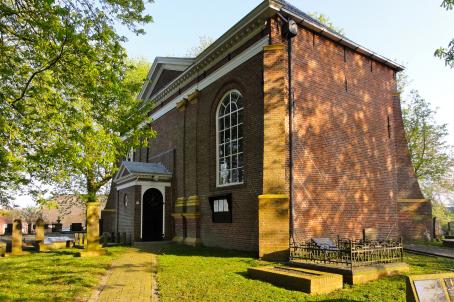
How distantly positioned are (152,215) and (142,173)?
2.42 m

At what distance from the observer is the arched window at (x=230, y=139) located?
16.0m

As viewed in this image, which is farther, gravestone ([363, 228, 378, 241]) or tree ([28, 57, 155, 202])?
gravestone ([363, 228, 378, 241])

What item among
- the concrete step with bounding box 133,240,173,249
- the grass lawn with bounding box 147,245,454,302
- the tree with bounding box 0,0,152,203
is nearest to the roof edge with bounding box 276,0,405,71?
the tree with bounding box 0,0,152,203

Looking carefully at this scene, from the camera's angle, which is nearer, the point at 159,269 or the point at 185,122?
the point at 159,269

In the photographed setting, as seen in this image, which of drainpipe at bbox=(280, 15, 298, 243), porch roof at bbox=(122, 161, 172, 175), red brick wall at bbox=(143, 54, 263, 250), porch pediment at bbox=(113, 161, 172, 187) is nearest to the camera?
drainpipe at bbox=(280, 15, 298, 243)

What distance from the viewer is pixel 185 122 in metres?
20.4

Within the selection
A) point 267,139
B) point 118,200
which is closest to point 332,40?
point 267,139

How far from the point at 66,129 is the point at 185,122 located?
10.7 metres

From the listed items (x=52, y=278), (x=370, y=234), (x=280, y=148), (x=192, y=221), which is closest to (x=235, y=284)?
(x=52, y=278)

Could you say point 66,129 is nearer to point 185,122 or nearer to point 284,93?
point 284,93

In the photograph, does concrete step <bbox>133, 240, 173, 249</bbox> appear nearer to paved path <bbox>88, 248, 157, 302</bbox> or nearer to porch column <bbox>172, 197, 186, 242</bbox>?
porch column <bbox>172, 197, 186, 242</bbox>

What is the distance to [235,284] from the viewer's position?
29.0 ft

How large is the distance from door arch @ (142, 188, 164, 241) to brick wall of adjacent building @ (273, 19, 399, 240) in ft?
32.6

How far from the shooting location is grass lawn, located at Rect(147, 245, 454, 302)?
764 centimetres
